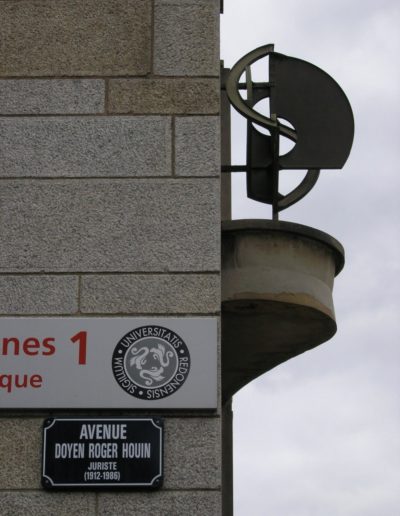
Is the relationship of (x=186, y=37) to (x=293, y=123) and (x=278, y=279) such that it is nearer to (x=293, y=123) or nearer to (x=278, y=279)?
(x=293, y=123)

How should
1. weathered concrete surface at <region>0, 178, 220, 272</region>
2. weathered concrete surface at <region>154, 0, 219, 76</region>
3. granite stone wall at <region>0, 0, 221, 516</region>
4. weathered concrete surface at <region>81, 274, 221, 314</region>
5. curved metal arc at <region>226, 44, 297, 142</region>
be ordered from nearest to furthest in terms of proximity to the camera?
granite stone wall at <region>0, 0, 221, 516</region> < weathered concrete surface at <region>81, 274, 221, 314</region> < weathered concrete surface at <region>0, 178, 220, 272</region> < weathered concrete surface at <region>154, 0, 219, 76</region> < curved metal arc at <region>226, 44, 297, 142</region>

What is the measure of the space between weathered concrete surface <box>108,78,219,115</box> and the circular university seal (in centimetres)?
169

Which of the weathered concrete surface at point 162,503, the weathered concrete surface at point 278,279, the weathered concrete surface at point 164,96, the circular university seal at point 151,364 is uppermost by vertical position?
the weathered concrete surface at point 164,96

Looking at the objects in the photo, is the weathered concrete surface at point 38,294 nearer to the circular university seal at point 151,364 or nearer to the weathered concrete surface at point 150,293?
the weathered concrete surface at point 150,293

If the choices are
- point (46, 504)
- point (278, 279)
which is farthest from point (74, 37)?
point (46, 504)

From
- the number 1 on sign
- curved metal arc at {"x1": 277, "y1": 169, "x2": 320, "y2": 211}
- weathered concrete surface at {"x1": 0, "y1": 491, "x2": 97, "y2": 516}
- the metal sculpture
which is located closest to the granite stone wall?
weathered concrete surface at {"x1": 0, "y1": 491, "x2": 97, "y2": 516}

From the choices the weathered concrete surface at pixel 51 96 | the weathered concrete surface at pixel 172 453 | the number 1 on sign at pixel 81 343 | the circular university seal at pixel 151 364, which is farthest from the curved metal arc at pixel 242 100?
the weathered concrete surface at pixel 172 453

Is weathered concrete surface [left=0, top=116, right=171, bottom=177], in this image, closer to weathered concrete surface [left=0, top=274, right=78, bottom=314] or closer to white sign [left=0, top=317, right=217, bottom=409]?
weathered concrete surface [left=0, top=274, right=78, bottom=314]

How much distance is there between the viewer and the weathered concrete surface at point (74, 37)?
29.9 feet

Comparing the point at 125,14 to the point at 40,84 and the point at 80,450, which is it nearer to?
the point at 40,84

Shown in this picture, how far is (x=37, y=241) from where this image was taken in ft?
28.0

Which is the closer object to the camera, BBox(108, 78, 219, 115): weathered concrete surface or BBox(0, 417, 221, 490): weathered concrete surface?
BBox(0, 417, 221, 490): weathered concrete surface

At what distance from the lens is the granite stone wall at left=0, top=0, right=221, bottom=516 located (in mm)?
7895

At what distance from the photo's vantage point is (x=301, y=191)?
9.77m
